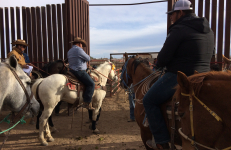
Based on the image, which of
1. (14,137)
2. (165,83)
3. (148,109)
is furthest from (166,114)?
(14,137)

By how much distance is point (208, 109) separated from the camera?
117 cm

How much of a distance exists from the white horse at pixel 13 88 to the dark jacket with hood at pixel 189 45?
181 cm

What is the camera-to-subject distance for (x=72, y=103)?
14.6 feet

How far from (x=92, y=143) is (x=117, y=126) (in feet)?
4.56

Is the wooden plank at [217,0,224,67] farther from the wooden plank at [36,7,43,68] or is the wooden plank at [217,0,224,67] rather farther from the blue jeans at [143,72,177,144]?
the wooden plank at [36,7,43,68]

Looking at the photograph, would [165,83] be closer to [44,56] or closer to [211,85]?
[211,85]

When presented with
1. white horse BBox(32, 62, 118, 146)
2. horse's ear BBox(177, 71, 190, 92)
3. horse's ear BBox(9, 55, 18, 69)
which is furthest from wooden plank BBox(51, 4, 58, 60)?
horse's ear BBox(177, 71, 190, 92)

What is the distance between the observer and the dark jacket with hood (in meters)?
1.69

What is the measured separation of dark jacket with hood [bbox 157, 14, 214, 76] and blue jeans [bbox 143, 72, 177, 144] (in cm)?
20

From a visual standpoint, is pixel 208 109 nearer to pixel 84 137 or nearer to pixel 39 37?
pixel 84 137

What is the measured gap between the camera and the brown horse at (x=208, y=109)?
113cm

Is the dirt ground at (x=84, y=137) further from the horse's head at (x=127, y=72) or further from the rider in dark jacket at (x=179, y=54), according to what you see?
the rider in dark jacket at (x=179, y=54)

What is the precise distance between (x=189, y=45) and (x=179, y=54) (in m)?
0.15

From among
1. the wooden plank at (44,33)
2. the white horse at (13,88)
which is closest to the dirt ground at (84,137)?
the white horse at (13,88)
